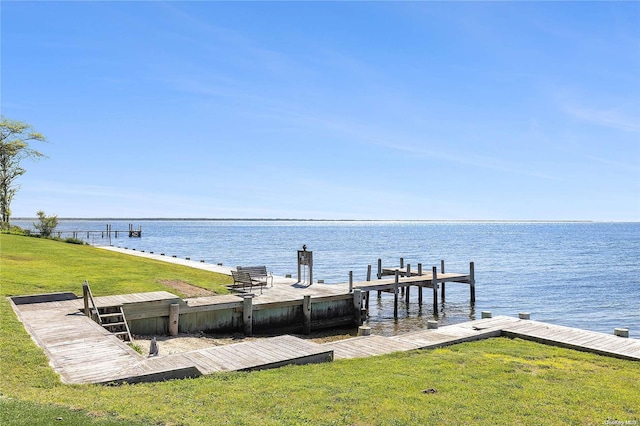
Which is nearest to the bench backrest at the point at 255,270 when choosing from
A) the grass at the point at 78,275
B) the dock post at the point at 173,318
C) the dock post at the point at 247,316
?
the grass at the point at 78,275

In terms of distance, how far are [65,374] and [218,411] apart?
3.22 m

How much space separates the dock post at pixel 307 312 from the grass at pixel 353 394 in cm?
876

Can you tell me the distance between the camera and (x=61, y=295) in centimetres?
1557

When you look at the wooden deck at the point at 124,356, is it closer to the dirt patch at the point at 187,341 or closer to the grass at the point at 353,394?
the grass at the point at 353,394

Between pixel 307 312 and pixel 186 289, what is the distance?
507cm

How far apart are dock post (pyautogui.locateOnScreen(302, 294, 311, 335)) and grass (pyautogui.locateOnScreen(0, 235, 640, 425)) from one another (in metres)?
8.76

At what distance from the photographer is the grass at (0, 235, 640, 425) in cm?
638

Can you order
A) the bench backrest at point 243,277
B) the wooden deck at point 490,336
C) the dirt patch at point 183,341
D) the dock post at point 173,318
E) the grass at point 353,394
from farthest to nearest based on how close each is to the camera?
the bench backrest at point 243,277
the dock post at point 173,318
the dirt patch at point 183,341
the wooden deck at point 490,336
the grass at point 353,394

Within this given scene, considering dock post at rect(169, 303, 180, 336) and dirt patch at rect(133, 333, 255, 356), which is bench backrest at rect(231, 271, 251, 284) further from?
dock post at rect(169, 303, 180, 336)

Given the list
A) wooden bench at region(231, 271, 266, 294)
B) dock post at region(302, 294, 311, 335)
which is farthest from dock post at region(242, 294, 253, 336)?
dock post at region(302, 294, 311, 335)

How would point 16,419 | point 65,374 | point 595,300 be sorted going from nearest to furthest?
point 16,419, point 65,374, point 595,300

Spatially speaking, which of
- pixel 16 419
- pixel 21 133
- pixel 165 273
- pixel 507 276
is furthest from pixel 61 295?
pixel 21 133

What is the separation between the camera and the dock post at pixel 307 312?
63.0 ft

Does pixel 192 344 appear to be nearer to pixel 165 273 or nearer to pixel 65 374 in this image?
pixel 65 374
